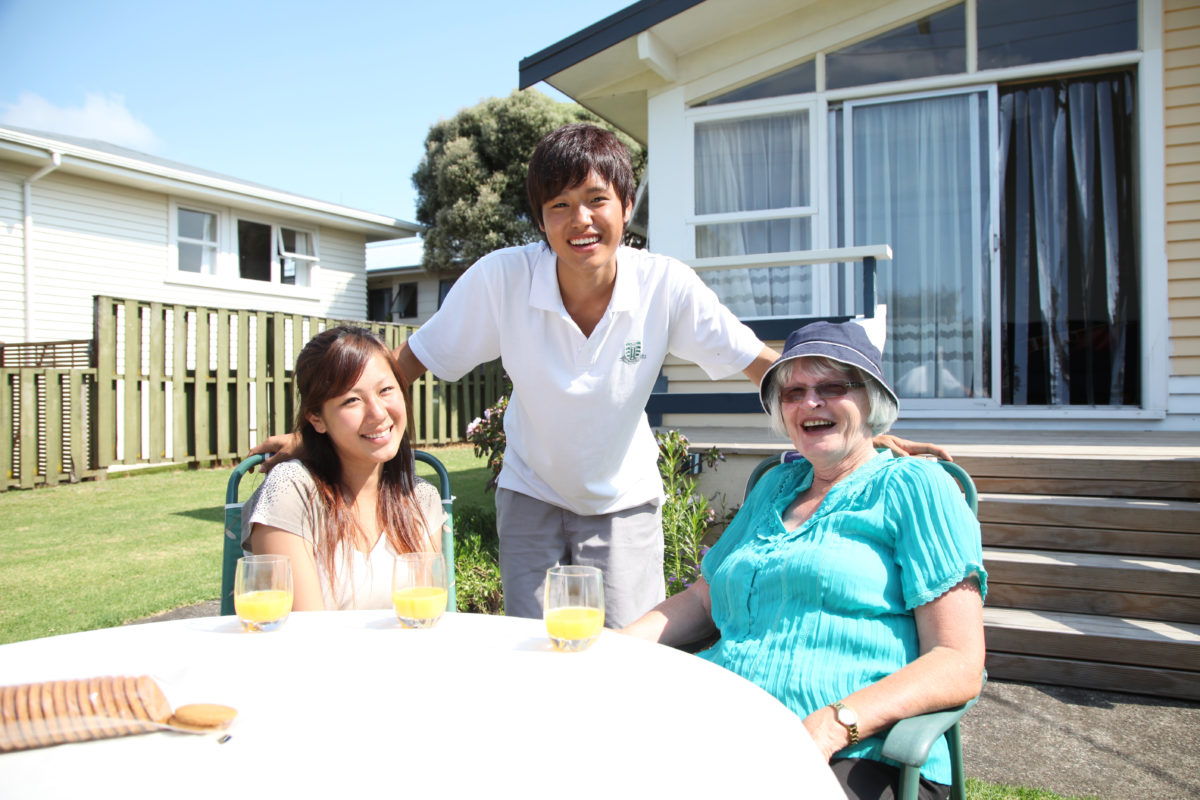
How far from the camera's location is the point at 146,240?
42.7 ft

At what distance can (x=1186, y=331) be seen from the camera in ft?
18.7

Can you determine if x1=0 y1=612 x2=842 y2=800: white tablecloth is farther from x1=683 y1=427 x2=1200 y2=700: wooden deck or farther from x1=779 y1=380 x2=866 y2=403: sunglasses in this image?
x1=683 y1=427 x2=1200 y2=700: wooden deck

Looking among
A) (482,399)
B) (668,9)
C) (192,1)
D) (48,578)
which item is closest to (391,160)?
(192,1)

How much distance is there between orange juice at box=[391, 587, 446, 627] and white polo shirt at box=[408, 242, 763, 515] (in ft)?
2.71

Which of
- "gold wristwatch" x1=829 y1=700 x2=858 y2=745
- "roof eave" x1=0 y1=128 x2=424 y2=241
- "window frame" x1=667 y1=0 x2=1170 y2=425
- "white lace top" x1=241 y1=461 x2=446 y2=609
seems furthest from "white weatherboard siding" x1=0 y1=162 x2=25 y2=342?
"gold wristwatch" x1=829 y1=700 x2=858 y2=745

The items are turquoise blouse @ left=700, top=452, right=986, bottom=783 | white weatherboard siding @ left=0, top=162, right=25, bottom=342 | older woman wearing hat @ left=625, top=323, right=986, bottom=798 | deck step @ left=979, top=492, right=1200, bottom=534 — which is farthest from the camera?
white weatherboard siding @ left=0, top=162, right=25, bottom=342

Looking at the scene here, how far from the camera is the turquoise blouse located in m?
1.64

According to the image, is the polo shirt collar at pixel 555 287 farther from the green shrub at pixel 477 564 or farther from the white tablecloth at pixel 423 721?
the green shrub at pixel 477 564

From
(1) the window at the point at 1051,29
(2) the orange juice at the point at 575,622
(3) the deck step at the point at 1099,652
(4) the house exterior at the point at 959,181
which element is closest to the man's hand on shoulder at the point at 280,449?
(2) the orange juice at the point at 575,622

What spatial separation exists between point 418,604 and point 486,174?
63.7 feet

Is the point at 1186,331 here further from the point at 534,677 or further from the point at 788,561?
the point at 534,677

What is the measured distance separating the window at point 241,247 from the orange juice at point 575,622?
14.2m

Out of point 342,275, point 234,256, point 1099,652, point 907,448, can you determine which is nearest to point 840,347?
point 907,448

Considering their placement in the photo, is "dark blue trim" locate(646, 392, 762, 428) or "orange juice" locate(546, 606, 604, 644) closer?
"orange juice" locate(546, 606, 604, 644)
